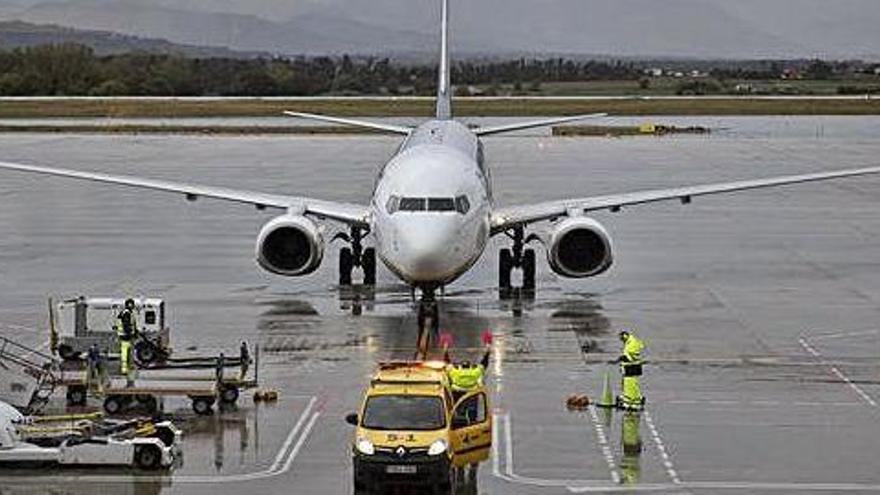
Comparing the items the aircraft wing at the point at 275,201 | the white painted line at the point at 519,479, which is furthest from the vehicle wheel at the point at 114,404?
the aircraft wing at the point at 275,201

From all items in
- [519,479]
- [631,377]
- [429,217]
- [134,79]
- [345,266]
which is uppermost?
[134,79]

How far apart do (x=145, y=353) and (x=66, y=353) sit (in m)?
1.32

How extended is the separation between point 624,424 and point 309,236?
12461 mm

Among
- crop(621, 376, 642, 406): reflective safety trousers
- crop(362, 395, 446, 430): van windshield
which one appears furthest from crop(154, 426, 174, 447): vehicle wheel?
crop(621, 376, 642, 406): reflective safety trousers

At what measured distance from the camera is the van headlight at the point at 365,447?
61.8 ft

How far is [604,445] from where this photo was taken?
21.8 metres

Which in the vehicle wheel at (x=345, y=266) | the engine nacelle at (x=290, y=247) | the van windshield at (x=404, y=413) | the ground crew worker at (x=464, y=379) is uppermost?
the engine nacelle at (x=290, y=247)

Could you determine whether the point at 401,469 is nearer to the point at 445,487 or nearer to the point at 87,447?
the point at 445,487

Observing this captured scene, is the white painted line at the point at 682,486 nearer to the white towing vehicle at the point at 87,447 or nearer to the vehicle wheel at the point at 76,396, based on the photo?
the white towing vehicle at the point at 87,447

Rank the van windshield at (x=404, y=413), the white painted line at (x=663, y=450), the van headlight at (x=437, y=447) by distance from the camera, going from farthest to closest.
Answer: the white painted line at (x=663, y=450) → the van windshield at (x=404, y=413) → the van headlight at (x=437, y=447)

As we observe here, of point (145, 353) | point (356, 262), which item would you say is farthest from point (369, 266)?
point (145, 353)

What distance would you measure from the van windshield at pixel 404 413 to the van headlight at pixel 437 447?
0.37m

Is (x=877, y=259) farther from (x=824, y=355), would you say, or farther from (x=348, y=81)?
(x=348, y=81)

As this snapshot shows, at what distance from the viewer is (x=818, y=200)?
5884 centimetres
